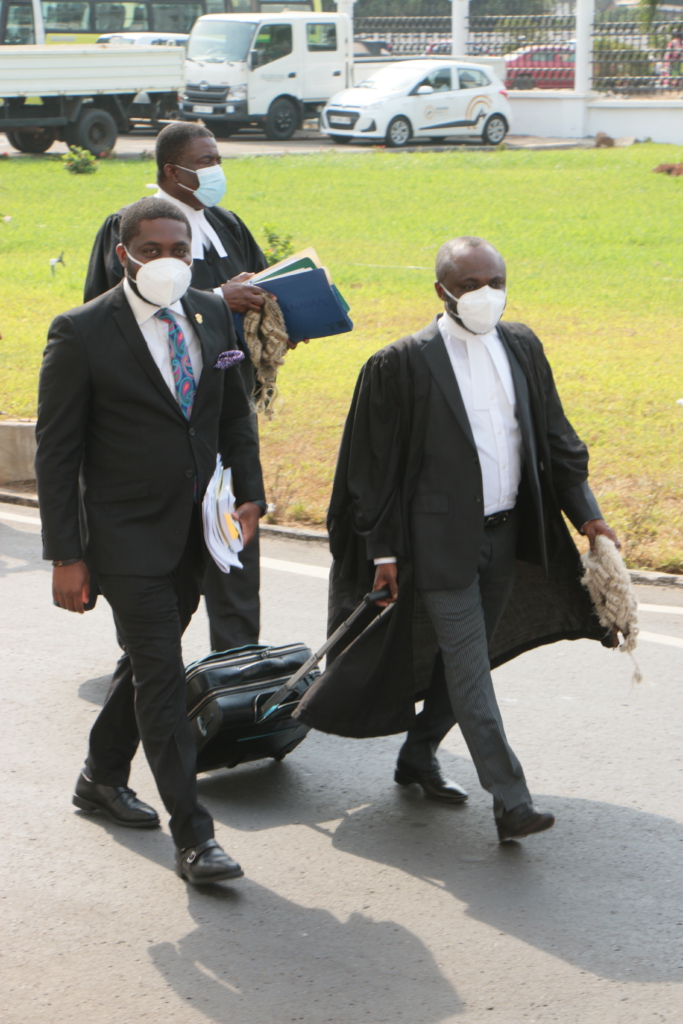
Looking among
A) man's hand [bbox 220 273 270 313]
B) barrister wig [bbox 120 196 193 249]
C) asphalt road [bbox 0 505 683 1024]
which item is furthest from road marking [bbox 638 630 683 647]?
barrister wig [bbox 120 196 193 249]

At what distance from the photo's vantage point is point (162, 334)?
3852 millimetres

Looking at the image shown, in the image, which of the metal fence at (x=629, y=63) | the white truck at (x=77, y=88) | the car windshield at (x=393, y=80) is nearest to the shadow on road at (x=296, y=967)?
the white truck at (x=77, y=88)

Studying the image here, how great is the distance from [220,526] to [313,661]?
1.96 ft

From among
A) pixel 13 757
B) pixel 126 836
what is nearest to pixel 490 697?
pixel 126 836

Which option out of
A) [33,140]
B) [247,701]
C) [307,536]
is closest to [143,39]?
[33,140]

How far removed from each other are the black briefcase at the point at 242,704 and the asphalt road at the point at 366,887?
20 cm

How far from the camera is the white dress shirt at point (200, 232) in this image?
5.18 metres

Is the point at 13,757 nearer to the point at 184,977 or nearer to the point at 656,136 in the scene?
the point at 184,977

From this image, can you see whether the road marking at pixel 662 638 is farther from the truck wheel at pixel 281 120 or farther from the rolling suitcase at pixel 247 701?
the truck wheel at pixel 281 120

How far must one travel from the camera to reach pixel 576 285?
47.0 ft

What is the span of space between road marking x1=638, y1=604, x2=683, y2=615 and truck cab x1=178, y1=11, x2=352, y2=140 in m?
25.2

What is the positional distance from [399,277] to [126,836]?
36.9ft

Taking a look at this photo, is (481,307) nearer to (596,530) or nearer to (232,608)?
(596,530)

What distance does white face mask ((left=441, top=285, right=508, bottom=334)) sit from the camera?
3893 millimetres
